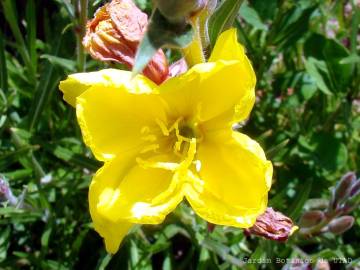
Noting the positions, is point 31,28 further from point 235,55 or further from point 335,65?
point 235,55

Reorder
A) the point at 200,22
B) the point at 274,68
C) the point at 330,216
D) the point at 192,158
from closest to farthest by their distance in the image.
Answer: the point at 200,22, the point at 192,158, the point at 330,216, the point at 274,68

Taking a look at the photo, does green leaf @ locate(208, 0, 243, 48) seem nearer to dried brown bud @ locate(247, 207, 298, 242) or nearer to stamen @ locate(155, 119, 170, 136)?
stamen @ locate(155, 119, 170, 136)

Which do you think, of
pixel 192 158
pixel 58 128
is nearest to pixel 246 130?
pixel 58 128

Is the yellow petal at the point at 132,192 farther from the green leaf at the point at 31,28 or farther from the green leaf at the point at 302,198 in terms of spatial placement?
the green leaf at the point at 31,28

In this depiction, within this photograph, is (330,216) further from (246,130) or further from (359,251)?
(246,130)

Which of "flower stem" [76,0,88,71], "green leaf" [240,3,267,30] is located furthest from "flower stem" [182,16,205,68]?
"green leaf" [240,3,267,30]

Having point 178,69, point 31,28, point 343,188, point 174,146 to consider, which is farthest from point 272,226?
point 31,28
